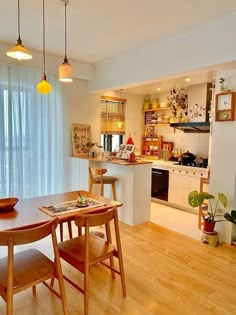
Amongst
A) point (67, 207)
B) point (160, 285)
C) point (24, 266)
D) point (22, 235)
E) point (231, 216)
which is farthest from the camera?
point (231, 216)

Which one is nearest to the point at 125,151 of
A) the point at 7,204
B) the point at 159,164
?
the point at 159,164

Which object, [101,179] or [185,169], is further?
[185,169]

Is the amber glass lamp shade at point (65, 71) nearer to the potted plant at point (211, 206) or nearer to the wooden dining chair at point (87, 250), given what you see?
the wooden dining chair at point (87, 250)

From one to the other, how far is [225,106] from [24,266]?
9.48ft

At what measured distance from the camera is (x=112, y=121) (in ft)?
17.6

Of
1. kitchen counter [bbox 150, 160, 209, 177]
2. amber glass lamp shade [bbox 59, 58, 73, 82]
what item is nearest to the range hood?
kitchen counter [bbox 150, 160, 209, 177]

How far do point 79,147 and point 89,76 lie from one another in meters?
1.37

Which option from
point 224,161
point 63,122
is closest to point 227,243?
point 224,161

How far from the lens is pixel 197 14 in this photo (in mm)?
2537

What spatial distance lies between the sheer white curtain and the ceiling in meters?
0.63

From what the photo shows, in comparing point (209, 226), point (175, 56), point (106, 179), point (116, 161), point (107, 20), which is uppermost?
point (107, 20)

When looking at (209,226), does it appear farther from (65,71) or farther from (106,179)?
(65,71)

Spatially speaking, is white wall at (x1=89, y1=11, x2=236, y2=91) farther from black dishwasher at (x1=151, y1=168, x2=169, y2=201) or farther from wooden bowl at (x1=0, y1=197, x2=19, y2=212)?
wooden bowl at (x1=0, y1=197, x2=19, y2=212)

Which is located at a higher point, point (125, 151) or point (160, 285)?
point (125, 151)
